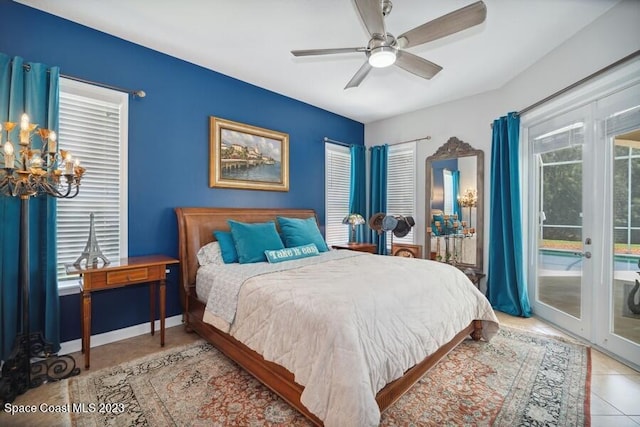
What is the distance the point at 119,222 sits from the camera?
9.03 ft

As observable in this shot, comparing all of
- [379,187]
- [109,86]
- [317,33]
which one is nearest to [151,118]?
[109,86]

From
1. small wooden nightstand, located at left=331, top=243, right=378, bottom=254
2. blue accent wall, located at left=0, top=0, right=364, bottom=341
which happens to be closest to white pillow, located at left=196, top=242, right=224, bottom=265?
blue accent wall, located at left=0, top=0, right=364, bottom=341

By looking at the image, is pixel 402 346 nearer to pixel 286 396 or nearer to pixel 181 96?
pixel 286 396

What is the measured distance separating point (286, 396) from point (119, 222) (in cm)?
227

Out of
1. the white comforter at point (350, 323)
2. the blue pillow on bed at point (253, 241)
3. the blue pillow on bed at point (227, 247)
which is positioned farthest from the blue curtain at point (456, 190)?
the blue pillow on bed at point (227, 247)

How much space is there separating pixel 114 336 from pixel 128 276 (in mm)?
822

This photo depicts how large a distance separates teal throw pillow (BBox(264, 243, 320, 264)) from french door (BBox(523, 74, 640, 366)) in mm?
2640

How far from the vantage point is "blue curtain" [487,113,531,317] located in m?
3.39

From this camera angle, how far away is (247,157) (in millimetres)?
3689

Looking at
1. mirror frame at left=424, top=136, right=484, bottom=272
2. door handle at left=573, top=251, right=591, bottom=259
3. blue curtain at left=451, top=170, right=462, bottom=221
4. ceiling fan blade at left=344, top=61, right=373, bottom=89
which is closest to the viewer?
ceiling fan blade at left=344, top=61, right=373, bottom=89

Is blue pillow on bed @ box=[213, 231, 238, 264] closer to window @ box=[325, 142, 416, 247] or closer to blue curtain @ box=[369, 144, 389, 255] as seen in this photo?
window @ box=[325, 142, 416, 247]

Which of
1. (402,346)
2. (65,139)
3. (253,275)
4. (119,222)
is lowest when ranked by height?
(402,346)

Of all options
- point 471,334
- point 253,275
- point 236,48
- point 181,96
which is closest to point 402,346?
point 253,275

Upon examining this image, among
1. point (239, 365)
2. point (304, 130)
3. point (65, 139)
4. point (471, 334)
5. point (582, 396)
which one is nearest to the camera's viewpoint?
point (582, 396)
